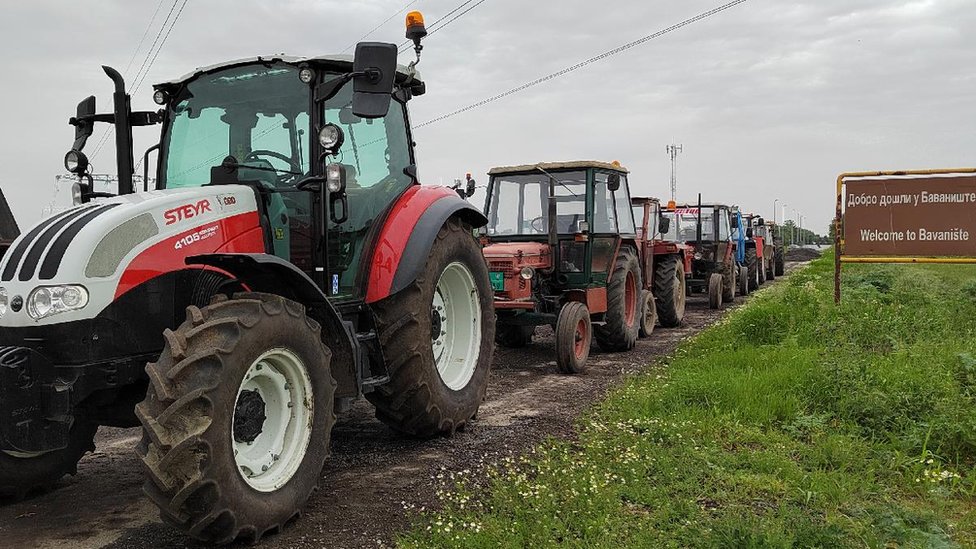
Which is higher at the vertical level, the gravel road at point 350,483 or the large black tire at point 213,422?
the large black tire at point 213,422

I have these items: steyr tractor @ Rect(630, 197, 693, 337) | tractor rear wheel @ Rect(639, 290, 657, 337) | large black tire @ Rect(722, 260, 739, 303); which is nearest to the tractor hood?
tractor rear wheel @ Rect(639, 290, 657, 337)

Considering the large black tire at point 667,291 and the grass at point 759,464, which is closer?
the grass at point 759,464

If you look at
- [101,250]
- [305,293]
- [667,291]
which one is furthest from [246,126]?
[667,291]

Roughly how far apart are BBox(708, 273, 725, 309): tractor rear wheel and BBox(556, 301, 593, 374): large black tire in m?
7.05

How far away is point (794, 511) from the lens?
380cm

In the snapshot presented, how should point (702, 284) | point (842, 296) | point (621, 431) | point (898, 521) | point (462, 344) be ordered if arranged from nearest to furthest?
point (898, 521) → point (621, 431) → point (462, 344) → point (842, 296) → point (702, 284)

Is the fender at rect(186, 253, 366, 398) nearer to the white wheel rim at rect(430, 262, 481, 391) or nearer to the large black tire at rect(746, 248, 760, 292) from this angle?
the white wheel rim at rect(430, 262, 481, 391)

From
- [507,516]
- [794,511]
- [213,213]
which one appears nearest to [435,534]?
[507,516]

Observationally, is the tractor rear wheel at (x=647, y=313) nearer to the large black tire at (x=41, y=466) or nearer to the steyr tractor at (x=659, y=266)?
the steyr tractor at (x=659, y=266)

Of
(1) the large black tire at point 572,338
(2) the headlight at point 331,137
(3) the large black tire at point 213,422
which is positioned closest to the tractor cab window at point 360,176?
(2) the headlight at point 331,137

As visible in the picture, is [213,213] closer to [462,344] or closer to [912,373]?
[462,344]

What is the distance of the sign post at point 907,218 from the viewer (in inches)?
344

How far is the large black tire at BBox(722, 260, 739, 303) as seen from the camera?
52.6 ft

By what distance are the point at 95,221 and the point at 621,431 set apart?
3392 millimetres
